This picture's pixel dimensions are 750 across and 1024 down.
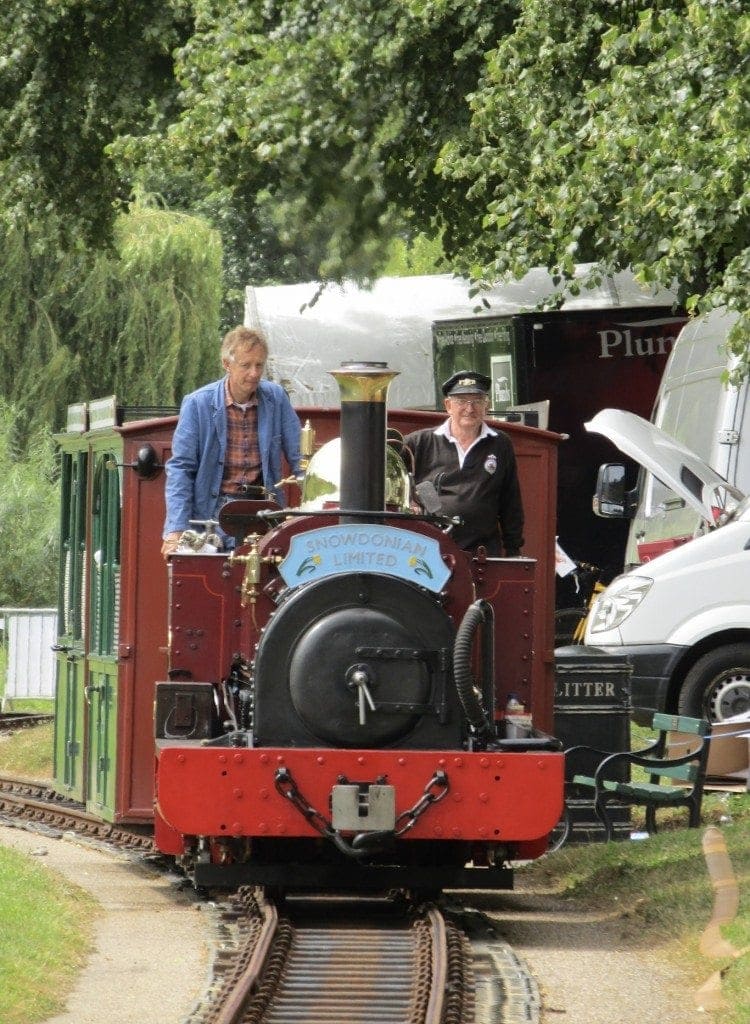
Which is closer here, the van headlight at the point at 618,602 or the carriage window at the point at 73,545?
the carriage window at the point at 73,545

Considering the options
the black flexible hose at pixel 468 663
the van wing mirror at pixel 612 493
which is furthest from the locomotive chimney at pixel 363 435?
the van wing mirror at pixel 612 493

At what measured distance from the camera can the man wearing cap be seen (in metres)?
9.17

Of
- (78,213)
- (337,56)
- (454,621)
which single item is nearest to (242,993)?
(454,621)

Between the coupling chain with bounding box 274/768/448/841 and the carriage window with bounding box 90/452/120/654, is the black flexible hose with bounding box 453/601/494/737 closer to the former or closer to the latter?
the coupling chain with bounding box 274/768/448/841

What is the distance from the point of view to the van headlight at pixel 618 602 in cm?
1369

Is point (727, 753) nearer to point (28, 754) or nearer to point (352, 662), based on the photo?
point (352, 662)

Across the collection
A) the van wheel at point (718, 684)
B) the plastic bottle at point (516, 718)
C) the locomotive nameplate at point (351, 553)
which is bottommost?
the van wheel at point (718, 684)

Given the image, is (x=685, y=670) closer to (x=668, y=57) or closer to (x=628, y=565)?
(x=628, y=565)

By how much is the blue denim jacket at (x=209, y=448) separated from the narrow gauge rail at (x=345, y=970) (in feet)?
6.00

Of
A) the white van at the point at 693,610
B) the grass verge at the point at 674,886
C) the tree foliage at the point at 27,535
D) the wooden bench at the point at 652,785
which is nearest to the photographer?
the grass verge at the point at 674,886

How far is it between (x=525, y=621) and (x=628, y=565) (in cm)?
782

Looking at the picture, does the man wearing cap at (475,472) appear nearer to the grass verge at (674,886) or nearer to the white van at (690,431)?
the grass verge at (674,886)

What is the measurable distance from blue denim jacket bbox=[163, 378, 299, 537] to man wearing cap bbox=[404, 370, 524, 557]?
0.60m

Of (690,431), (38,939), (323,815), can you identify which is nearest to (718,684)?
(690,431)
